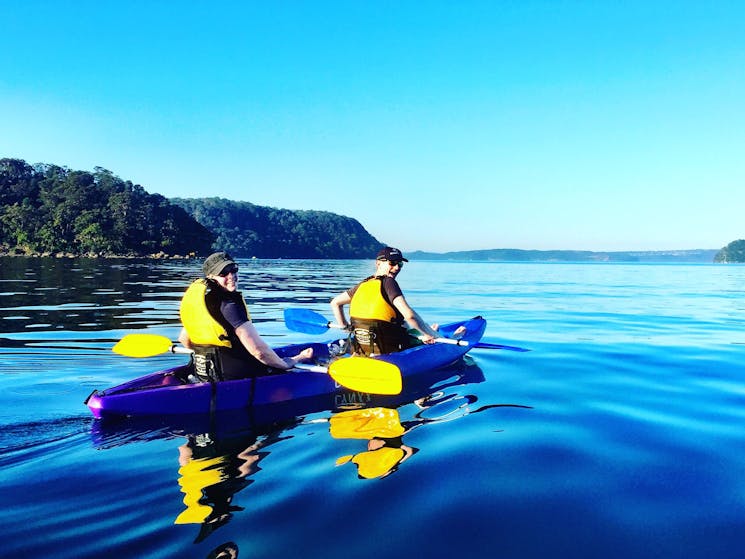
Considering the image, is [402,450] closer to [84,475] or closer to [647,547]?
[647,547]

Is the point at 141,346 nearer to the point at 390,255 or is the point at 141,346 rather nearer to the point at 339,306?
the point at 339,306

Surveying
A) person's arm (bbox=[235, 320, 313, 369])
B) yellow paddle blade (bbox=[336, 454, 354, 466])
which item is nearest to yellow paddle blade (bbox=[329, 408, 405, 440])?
yellow paddle blade (bbox=[336, 454, 354, 466])

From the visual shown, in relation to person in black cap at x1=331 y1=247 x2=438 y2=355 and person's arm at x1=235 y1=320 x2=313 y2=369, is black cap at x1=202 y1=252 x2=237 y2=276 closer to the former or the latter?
person's arm at x1=235 y1=320 x2=313 y2=369

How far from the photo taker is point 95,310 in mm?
15773

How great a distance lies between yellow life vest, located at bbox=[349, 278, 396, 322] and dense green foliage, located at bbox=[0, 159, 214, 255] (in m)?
102

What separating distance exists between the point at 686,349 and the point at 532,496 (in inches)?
343

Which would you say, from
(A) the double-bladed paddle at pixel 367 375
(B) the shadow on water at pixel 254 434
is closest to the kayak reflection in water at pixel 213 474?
(B) the shadow on water at pixel 254 434

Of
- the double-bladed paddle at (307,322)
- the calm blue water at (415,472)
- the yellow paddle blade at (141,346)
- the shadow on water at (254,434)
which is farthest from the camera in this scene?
the double-bladed paddle at (307,322)

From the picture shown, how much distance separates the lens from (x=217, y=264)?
19.0 ft

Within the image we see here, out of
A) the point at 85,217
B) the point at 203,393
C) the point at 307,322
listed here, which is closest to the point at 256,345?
the point at 203,393

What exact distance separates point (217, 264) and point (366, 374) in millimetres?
2117

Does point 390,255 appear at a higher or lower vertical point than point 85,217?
lower

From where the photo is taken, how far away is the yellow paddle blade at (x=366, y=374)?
626 centimetres

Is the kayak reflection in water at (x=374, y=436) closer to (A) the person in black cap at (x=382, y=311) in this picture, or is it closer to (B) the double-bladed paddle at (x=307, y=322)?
(A) the person in black cap at (x=382, y=311)
